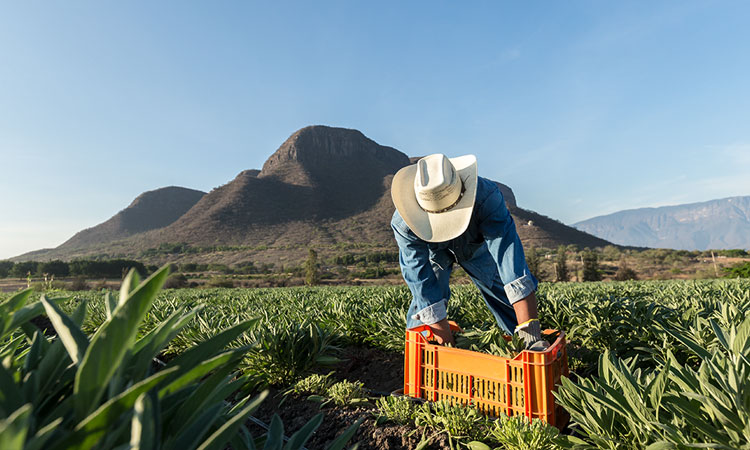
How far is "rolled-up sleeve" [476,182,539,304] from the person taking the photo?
228 cm

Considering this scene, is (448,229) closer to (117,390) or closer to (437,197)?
(437,197)

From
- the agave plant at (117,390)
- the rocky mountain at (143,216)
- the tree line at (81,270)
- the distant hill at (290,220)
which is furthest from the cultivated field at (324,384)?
the rocky mountain at (143,216)

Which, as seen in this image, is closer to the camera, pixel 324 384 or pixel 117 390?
pixel 117 390

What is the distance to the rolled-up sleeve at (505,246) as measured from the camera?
2.28 metres

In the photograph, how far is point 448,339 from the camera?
2.49 meters

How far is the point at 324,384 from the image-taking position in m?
2.50

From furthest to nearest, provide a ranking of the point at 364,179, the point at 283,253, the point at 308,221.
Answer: the point at 364,179
the point at 308,221
the point at 283,253

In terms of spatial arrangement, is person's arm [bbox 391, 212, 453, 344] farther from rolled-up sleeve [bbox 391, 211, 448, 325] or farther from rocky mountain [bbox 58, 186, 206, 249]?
rocky mountain [bbox 58, 186, 206, 249]

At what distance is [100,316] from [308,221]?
209 feet

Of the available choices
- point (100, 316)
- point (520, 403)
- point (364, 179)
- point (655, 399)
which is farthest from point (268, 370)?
point (364, 179)

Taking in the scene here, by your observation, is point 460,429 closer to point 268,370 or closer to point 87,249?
point 268,370

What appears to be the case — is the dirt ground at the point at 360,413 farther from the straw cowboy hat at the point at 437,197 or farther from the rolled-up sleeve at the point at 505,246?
the straw cowboy hat at the point at 437,197

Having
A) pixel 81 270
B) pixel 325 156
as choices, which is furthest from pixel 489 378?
pixel 325 156

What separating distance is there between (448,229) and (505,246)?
378mm
